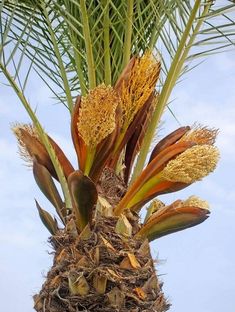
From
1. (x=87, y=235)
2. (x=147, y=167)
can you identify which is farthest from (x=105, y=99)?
(x=87, y=235)

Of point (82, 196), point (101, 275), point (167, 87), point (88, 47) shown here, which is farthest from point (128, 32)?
point (101, 275)

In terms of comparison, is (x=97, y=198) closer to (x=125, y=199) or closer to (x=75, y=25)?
(x=125, y=199)

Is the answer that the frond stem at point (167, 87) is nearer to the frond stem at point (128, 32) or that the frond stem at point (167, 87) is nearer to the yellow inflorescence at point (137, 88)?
the yellow inflorescence at point (137, 88)

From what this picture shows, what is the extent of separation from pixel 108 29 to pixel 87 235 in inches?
59.7

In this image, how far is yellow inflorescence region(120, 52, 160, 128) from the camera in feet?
13.0

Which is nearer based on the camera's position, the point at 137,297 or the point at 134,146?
the point at 137,297

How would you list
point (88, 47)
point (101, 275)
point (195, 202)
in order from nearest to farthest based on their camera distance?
point (101, 275), point (195, 202), point (88, 47)

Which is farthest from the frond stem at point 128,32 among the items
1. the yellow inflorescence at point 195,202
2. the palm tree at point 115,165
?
the yellow inflorescence at point 195,202

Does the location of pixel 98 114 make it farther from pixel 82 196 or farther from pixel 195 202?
pixel 195 202

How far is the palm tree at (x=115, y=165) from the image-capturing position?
3.61 m

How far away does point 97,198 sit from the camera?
3.70 meters

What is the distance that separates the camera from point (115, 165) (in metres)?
4.09

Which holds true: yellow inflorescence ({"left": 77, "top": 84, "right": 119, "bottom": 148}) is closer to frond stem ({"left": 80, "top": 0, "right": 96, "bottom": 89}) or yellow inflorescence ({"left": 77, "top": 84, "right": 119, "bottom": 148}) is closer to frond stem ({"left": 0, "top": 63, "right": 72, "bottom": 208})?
frond stem ({"left": 0, "top": 63, "right": 72, "bottom": 208})

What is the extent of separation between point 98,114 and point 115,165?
0.56 meters
